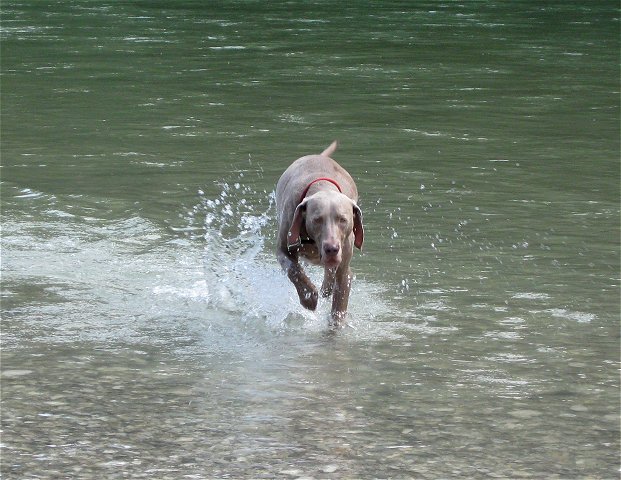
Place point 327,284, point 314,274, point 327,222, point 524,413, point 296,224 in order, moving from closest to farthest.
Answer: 1. point 524,413
2. point 327,222
3. point 296,224
4. point 327,284
5. point 314,274

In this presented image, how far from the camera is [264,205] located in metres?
12.0

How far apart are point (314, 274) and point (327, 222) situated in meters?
2.04

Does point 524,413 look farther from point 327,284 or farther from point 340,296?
point 327,284

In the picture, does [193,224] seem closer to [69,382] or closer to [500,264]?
[500,264]

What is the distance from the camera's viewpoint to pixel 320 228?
8.22 m

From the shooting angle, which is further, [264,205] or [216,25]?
[216,25]

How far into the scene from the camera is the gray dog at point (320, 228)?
8.20 m

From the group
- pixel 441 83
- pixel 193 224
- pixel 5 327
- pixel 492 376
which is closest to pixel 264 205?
pixel 193 224

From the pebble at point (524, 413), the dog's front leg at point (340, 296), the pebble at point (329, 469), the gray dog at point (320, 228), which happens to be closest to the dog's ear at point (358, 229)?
the gray dog at point (320, 228)

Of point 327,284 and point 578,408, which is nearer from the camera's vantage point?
point 578,408

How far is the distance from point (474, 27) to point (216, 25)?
211 inches

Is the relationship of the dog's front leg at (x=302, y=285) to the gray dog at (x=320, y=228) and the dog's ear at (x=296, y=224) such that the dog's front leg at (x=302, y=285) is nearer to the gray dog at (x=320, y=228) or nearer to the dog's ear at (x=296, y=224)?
the gray dog at (x=320, y=228)

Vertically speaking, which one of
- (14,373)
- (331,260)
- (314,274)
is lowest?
(314,274)

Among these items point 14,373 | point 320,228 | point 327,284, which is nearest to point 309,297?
point 327,284
